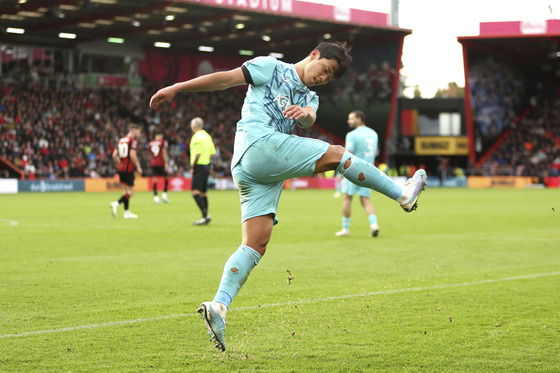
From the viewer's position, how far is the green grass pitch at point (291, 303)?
192 inches

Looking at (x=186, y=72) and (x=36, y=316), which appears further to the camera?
(x=186, y=72)

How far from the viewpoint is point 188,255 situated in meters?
10.9

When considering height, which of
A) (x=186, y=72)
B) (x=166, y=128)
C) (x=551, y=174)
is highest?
(x=186, y=72)

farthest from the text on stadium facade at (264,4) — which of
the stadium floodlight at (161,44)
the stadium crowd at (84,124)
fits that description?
the stadium floodlight at (161,44)

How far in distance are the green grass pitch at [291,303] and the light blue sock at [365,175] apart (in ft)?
3.46

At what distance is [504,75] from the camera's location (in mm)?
57906

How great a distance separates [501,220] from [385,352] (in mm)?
14037

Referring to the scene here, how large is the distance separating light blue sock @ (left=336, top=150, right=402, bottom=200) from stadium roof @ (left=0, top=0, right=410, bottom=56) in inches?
1334

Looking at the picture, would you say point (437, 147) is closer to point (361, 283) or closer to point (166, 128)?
point (166, 128)

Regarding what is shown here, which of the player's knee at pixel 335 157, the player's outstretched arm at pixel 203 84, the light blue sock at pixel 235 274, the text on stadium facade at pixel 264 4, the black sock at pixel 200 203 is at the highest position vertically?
the text on stadium facade at pixel 264 4

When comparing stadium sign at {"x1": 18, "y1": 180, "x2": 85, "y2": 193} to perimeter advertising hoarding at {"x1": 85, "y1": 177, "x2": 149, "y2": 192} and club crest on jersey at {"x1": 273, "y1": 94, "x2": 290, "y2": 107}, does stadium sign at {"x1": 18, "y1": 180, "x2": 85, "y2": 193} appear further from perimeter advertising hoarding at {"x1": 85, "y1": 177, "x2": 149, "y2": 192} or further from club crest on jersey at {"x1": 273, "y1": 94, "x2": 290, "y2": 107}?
club crest on jersey at {"x1": 273, "y1": 94, "x2": 290, "y2": 107}

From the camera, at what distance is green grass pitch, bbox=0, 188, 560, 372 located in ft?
16.0

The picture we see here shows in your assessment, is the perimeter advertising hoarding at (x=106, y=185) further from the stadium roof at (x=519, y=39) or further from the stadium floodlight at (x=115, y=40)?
the stadium roof at (x=519, y=39)

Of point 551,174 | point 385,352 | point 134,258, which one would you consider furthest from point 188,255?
point 551,174
